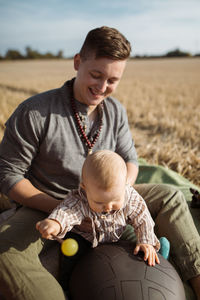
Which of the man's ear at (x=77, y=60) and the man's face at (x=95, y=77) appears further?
the man's ear at (x=77, y=60)

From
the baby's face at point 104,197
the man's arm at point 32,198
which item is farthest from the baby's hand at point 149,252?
the man's arm at point 32,198

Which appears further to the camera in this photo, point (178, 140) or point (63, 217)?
point (178, 140)

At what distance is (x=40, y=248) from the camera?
5.54 feet

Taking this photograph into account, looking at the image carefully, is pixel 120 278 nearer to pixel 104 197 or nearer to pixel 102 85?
pixel 104 197

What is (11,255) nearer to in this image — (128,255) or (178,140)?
(128,255)

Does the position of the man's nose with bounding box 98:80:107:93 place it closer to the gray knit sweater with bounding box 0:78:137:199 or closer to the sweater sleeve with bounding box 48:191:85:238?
the gray knit sweater with bounding box 0:78:137:199

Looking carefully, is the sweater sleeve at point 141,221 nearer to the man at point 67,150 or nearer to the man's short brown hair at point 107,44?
the man at point 67,150

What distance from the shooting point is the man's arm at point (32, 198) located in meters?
1.80

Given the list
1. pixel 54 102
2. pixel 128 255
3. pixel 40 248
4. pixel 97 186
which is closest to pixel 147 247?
pixel 128 255

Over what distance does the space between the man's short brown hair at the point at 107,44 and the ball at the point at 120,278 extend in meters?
1.13

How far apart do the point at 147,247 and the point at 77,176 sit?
0.71 metres

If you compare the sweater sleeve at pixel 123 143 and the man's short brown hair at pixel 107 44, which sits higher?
the man's short brown hair at pixel 107 44

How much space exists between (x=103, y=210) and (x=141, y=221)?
28 centimetres

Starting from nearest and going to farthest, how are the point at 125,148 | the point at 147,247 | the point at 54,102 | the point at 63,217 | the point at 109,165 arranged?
the point at 109,165
the point at 63,217
the point at 147,247
the point at 54,102
the point at 125,148
